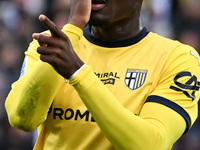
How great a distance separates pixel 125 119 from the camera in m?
2.50

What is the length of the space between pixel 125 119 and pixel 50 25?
0.59m

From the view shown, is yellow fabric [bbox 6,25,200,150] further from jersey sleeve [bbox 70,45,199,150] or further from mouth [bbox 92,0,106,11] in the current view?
mouth [bbox 92,0,106,11]

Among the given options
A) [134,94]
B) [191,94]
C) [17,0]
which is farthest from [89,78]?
[17,0]

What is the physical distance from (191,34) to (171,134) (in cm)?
456

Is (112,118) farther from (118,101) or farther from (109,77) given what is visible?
(109,77)

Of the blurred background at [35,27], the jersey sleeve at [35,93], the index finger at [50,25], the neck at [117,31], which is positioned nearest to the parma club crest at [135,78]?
the neck at [117,31]

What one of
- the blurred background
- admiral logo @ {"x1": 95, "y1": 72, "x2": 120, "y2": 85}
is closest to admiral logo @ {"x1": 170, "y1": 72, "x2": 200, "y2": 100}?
admiral logo @ {"x1": 95, "y1": 72, "x2": 120, "y2": 85}

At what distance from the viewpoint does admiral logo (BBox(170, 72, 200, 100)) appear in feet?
9.48

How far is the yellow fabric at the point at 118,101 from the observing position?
8.27 feet

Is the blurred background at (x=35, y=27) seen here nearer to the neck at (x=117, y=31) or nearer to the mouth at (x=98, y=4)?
the neck at (x=117, y=31)

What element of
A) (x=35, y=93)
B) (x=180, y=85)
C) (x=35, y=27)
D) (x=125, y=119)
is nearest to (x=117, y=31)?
(x=180, y=85)

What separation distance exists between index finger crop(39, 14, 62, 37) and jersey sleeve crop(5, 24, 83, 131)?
335mm

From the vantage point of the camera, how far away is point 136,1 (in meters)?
3.14

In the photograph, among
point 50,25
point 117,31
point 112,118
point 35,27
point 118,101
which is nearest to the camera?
point 50,25
